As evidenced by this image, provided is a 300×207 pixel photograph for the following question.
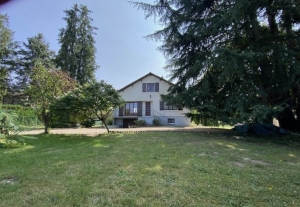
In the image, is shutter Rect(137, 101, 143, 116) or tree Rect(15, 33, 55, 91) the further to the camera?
tree Rect(15, 33, 55, 91)

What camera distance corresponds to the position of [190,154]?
6602 millimetres

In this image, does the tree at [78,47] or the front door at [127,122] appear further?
the tree at [78,47]

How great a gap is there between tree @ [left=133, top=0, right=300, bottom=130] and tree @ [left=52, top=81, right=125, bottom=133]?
11.0 feet

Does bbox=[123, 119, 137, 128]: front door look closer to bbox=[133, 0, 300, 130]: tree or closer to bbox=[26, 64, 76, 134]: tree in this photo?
bbox=[133, 0, 300, 130]: tree

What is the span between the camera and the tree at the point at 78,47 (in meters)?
31.7

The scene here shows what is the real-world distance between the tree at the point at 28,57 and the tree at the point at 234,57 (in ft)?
86.3

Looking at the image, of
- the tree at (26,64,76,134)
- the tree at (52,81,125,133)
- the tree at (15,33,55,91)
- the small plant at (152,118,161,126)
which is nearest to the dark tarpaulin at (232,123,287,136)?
the tree at (52,81,125,133)

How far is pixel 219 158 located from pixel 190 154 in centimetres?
85

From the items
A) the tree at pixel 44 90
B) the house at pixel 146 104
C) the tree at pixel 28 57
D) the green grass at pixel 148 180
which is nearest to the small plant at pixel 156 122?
the house at pixel 146 104

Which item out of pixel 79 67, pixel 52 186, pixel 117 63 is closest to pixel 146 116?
pixel 117 63

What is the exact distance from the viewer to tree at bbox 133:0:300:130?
1020cm

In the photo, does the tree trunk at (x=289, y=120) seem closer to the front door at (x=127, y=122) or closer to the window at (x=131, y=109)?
the window at (x=131, y=109)

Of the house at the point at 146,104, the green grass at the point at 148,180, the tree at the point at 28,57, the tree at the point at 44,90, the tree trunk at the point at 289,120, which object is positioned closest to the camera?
the green grass at the point at 148,180

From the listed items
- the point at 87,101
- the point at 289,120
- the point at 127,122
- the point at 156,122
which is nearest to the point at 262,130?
the point at 289,120
